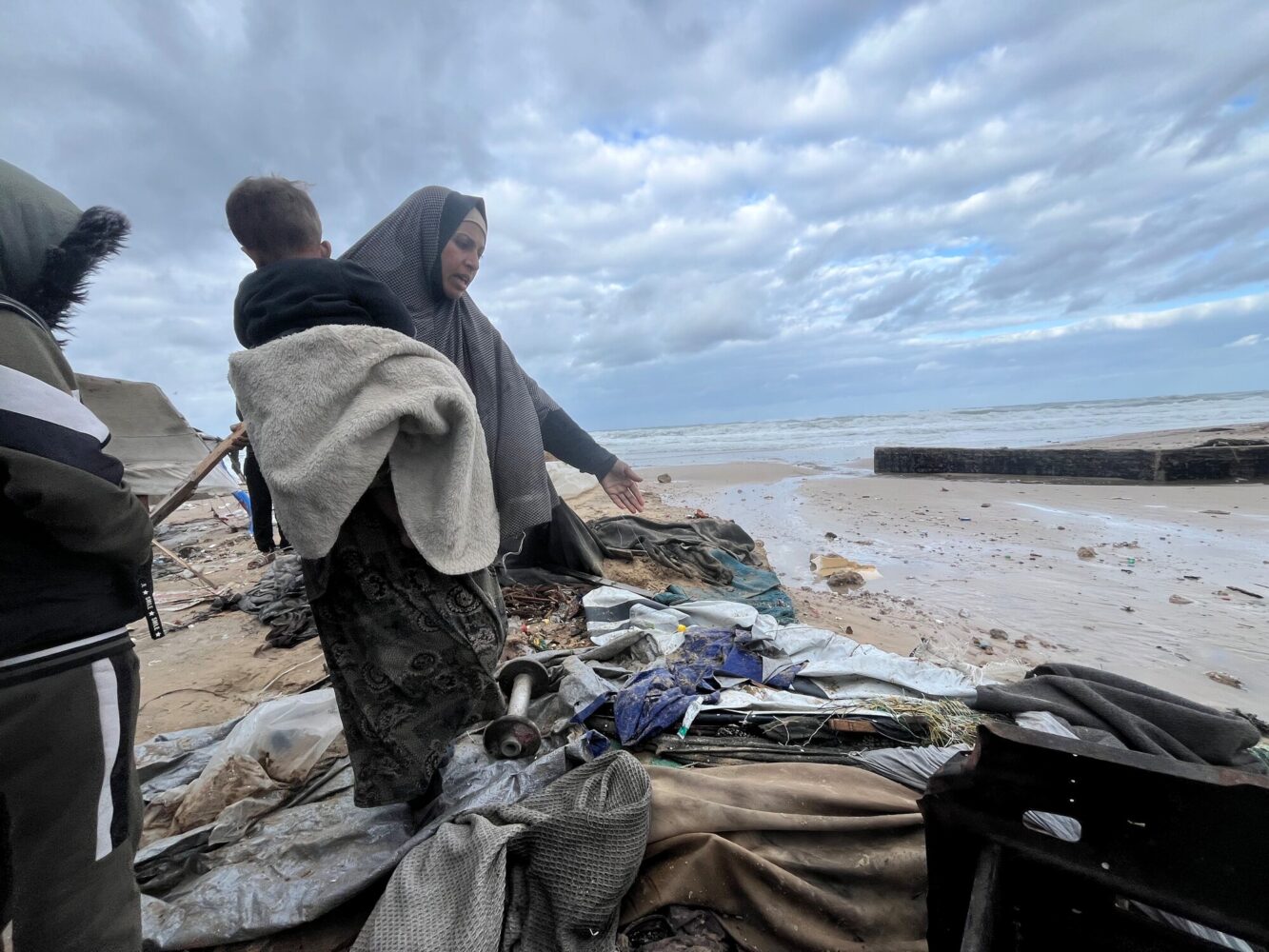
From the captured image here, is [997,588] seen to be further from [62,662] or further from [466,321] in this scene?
[62,662]

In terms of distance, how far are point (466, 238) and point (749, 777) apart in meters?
2.04

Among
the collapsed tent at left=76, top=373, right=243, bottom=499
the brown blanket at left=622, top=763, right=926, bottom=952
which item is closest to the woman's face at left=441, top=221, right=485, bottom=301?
the brown blanket at left=622, top=763, right=926, bottom=952

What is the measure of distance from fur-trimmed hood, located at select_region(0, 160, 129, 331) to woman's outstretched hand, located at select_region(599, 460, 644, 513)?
164 cm

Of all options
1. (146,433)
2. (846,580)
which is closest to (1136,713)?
(846,580)

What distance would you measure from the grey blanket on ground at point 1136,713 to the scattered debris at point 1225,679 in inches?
66.7

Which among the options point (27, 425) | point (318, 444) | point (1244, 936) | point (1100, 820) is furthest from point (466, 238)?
point (1244, 936)

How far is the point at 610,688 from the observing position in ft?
7.97

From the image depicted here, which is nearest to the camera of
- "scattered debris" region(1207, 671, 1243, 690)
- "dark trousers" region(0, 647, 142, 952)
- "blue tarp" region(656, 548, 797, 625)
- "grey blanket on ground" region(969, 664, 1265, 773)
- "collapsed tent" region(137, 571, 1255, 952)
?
"dark trousers" region(0, 647, 142, 952)

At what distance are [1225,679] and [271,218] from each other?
5.03 m

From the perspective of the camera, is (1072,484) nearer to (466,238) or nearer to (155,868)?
(466,238)

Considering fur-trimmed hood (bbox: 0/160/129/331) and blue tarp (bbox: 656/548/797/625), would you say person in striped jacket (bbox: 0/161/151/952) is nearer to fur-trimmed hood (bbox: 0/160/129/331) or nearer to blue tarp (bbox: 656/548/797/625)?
fur-trimmed hood (bbox: 0/160/129/331)

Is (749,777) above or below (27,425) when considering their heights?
below

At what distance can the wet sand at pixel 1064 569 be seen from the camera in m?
3.57

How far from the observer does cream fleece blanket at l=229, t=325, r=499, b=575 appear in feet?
3.86
